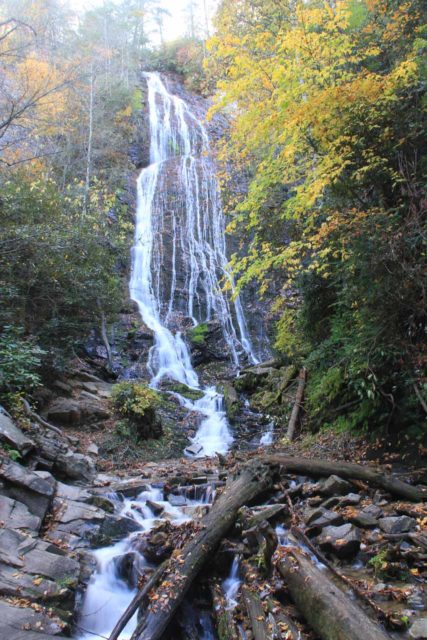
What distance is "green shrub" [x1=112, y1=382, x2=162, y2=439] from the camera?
31.7ft

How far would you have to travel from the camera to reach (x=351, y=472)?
510cm

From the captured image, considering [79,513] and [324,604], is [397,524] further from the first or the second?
[79,513]

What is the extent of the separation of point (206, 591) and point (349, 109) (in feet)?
21.0

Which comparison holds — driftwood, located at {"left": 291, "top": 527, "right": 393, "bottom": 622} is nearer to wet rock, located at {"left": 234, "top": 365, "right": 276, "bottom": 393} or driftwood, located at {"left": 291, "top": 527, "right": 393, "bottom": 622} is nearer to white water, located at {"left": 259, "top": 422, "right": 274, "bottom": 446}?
white water, located at {"left": 259, "top": 422, "right": 274, "bottom": 446}

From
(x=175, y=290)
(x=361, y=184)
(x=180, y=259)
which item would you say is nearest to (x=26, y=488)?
(x=361, y=184)

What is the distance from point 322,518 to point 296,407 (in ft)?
17.1

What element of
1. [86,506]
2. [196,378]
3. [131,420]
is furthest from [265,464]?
[196,378]

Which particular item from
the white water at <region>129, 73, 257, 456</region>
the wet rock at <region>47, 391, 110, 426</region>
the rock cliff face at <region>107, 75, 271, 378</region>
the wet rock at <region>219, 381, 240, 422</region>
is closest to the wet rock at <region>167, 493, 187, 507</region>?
the wet rock at <region>47, 391, 110, 426</region>

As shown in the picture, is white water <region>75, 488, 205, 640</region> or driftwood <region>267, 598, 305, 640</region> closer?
driftwood <region>267, 598, 305, 640</region>

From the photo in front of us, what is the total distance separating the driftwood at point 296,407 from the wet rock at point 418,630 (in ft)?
19.9

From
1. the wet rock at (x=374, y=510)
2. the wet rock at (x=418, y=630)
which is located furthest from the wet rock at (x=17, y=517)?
the wet rock at (x=418, y=630)

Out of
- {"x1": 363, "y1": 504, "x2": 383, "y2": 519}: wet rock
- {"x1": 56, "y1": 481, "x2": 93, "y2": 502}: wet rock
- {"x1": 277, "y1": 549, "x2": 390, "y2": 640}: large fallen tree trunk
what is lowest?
{"x1": 277, "y1": 549, "x2": 390, "y2": 640}: large fallen tree trunk

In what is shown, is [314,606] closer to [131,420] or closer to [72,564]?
[72,564]

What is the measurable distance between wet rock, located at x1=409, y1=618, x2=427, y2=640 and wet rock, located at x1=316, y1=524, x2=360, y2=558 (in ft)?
3.19
